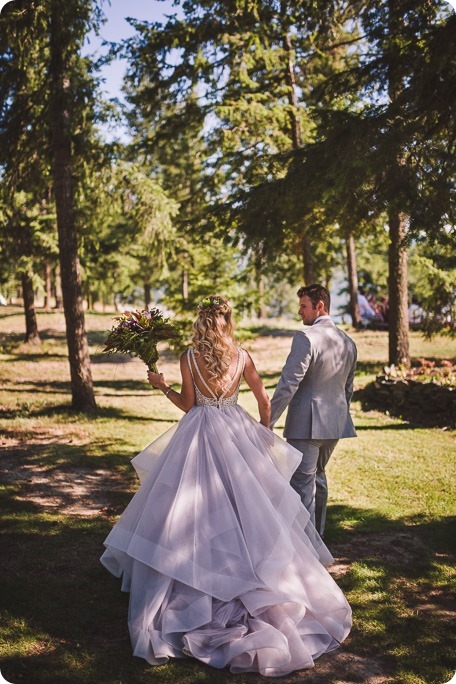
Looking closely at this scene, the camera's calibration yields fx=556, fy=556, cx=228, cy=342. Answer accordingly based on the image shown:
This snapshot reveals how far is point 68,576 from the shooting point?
5148mm

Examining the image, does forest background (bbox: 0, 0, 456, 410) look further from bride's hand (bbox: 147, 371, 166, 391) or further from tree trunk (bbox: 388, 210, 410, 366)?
bride's hand (bbox: 147, 371, 166, 391)

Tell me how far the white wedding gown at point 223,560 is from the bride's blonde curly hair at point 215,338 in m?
0.16

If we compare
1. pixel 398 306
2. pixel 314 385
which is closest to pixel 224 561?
pixel 314 385

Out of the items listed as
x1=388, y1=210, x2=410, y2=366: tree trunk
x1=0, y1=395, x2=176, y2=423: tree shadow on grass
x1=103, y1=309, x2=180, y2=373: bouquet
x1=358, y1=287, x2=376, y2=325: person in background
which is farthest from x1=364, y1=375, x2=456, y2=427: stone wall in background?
x1=358, y1=287, x2=376, y2=325: person in background

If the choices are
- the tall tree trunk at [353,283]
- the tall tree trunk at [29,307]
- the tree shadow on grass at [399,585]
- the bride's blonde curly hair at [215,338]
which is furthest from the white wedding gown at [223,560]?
the tall tree trunk at [353,283]

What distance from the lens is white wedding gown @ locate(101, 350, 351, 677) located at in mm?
3848

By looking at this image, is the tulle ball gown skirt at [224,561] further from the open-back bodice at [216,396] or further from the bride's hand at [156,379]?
the bride's hand at [156,379]

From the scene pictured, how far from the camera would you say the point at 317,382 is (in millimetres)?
5402

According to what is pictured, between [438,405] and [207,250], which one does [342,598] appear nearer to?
[438,405]

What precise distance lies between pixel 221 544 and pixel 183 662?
0.81 meters

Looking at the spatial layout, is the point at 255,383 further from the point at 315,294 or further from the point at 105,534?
the point at 105,534

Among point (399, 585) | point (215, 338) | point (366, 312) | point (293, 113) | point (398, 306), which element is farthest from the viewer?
point (366, 312)

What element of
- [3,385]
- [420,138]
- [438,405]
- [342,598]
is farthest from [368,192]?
[3,385]

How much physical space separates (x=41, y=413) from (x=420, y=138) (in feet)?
30.2
